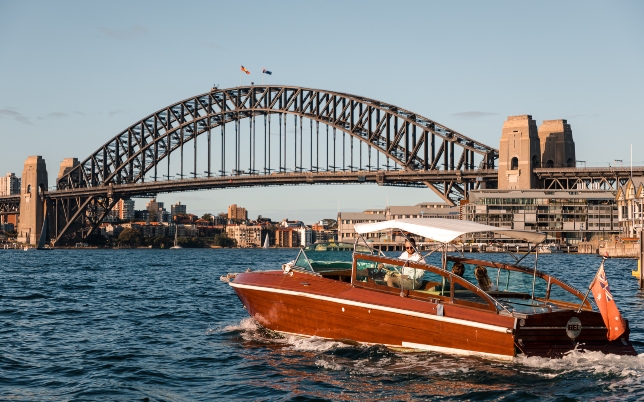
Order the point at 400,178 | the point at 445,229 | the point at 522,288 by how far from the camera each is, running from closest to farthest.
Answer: the point at 445,229 → the point at 522,288 → the point at 400,178

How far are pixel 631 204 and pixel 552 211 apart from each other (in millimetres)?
14908

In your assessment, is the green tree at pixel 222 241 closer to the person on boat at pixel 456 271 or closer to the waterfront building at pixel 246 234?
the waterfront building at pixel 246 234

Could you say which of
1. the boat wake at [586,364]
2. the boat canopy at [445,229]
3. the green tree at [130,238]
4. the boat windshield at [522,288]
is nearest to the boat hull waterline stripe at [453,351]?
the boat wake at [586,364]

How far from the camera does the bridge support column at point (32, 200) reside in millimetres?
120750

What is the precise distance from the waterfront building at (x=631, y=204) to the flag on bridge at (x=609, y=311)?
6704 centimetres

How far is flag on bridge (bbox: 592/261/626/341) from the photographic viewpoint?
12992mm

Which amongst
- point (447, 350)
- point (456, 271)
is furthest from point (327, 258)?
point (447, 350)

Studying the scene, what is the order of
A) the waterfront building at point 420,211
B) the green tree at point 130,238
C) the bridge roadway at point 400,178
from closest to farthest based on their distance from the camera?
the bridge roadway at point 400,178 → the waterfront building at point 420,211 → the green tree at point 130,238

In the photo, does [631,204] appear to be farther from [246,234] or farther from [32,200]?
[246,234]

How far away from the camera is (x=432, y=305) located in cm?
1339

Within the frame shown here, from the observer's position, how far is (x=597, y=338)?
13086mm

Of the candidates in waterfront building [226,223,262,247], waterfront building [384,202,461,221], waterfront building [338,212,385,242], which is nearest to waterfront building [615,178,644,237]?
waterfront building [384,202,461,221]

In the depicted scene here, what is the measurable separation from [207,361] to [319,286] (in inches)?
92.9

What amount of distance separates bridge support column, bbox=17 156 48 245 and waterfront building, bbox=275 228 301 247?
242 ft
